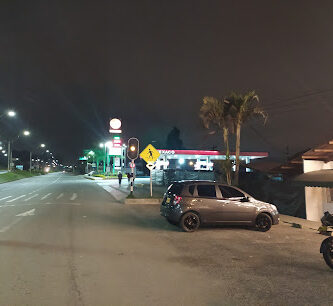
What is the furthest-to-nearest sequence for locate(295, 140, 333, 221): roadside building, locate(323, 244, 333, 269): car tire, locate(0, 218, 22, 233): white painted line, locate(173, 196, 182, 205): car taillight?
locate(295, 140, 333, 221): roadside building, locate(173, 196, 182, 205): car taillight, locate(0, 218, 22, 233): white painted line, locate(323, 244, 333, 269): car tire

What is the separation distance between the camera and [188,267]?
6.91 metres

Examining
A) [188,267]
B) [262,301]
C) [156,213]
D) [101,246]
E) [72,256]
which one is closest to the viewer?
[262,301]

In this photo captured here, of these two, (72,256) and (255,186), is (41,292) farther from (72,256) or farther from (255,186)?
(255,186)

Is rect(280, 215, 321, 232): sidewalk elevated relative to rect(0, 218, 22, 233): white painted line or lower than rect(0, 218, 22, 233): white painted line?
lower

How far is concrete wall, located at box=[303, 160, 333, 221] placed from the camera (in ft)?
48.0

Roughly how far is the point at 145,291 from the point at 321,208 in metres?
12.1

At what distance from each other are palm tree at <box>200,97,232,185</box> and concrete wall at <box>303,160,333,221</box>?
5270 mm

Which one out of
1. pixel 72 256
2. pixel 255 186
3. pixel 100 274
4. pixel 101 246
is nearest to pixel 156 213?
pixel 255 186

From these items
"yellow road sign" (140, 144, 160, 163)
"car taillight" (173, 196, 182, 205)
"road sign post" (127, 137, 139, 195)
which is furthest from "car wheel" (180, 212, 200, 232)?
"road sign post" (127, 137, 139, 195)

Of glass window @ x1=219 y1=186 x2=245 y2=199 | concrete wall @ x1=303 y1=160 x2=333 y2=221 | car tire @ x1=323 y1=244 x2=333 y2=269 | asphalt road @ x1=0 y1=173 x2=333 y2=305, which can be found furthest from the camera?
concrete wall @ x1=303 y1=160 x2=333 y2=221

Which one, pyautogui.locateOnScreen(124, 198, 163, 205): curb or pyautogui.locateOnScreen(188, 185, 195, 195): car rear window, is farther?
pyautogui.locateOnScreen(124, 198, 163, 205): curb

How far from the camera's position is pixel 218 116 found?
→ 63.9 feet

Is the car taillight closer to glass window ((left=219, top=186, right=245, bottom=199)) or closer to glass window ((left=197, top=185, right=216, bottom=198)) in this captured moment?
glass window ((left=197, top=185, right=216, bottom=198))

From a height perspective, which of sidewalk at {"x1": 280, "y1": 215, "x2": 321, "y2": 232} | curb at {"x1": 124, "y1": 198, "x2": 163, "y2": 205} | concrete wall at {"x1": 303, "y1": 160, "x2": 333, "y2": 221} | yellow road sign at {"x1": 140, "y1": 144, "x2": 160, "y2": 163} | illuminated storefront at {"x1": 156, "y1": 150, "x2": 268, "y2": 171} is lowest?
sidewalk at {"x1": 280, "y1": 215, "x2": 321, "y2": 232}
